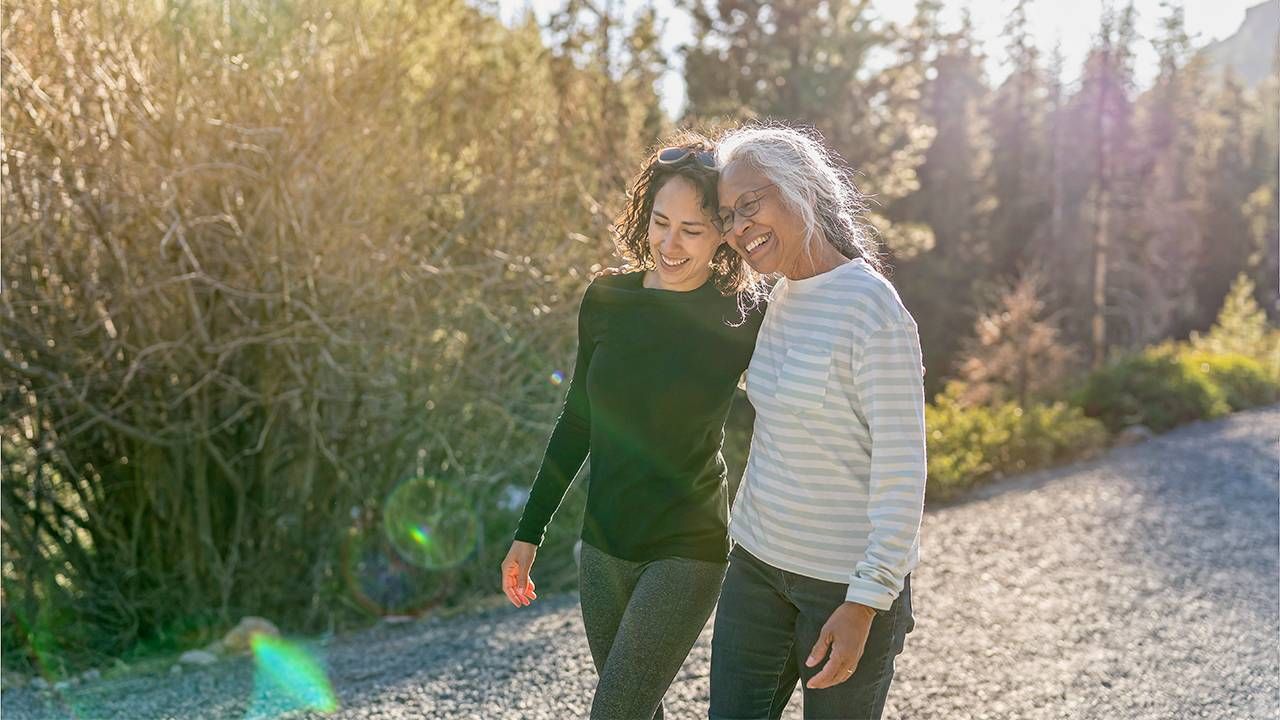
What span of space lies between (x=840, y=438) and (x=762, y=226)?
40 centimetres

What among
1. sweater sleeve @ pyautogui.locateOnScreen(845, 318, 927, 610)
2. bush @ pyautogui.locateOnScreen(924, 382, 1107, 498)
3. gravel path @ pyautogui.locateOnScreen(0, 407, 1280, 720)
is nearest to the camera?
sweater sleeve @ pyautogui.locateOnScreen(845, 318, 927, 610)

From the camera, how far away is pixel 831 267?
185 cm

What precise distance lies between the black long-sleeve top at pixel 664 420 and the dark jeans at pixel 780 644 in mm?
178

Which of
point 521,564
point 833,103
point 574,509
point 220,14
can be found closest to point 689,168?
point 521,564

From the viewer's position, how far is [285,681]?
466cm

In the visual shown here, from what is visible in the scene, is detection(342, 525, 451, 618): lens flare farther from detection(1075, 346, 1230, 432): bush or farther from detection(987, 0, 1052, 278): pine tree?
detection(987, 0, 1052, 278): pine tree

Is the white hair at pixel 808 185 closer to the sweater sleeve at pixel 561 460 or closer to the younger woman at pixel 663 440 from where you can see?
the younger woman at pixel 663 440

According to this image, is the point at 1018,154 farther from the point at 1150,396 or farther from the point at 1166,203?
the point at 1150,396

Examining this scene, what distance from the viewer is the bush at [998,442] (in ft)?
30.1

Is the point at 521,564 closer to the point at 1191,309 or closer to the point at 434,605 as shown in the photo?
the point at 434,605

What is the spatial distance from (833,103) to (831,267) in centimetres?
1573

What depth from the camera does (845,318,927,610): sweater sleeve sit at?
1.62 m

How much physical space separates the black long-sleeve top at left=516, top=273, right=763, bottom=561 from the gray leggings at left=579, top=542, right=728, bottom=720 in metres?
0.03

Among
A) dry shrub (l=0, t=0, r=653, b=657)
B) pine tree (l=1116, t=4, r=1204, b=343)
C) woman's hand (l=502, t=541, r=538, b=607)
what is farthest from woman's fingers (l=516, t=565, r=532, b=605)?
pine tree (l=1116, t=4, r=1204, b=343)
